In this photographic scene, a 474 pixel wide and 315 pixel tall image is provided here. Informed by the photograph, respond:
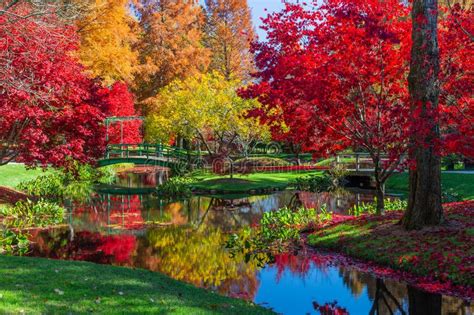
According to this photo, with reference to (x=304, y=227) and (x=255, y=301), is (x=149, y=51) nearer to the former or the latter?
A: (x=304, y=227)

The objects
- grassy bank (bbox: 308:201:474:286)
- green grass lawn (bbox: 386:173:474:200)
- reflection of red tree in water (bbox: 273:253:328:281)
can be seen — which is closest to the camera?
grassy bank (bbox: 308:201:474:286)

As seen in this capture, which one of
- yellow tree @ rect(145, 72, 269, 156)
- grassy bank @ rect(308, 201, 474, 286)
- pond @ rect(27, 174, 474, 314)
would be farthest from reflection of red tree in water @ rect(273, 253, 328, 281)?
yellow tree @ rect(145, 72, 269, 156)

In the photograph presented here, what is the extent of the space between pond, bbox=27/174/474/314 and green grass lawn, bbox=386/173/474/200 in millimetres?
4824

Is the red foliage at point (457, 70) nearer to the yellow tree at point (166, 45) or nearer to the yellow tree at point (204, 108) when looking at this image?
the yellow tree at point (204, 108)

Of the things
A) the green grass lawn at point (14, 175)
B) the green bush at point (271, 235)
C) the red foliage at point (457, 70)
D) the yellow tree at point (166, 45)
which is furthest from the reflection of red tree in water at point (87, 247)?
the yellow tree at point (166, 45)

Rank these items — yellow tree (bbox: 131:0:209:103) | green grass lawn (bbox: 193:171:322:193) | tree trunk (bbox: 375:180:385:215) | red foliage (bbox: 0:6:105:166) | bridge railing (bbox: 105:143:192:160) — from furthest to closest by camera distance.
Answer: yellow tree (bbox: 131:0:209:103)
bridge railing (bbox: 105:143:192:160)
green grass lawn (bbox: 193:171:322:193)
red foliage (bbox: 0:6:105:166)
tree trunk (bbox: 375:180:385:215)

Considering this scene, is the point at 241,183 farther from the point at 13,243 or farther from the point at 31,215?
the point at 13,243

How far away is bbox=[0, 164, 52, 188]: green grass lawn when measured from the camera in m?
22.9

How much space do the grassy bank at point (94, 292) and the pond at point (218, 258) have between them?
1.30 m

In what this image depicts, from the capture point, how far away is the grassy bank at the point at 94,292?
5852mm

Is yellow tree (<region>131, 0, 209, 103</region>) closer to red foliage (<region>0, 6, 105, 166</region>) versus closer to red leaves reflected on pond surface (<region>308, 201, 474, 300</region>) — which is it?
red foliage (<region>0, 6, 105, 166</region>)

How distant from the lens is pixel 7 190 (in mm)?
19484

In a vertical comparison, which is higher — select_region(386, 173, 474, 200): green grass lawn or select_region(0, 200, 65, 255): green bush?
select_region(386, 173, 474, 200): green grass lawn

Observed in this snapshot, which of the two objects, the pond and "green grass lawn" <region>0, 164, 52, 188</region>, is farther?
"green grass lawn" <region>0, 164, 52, 188</region>
